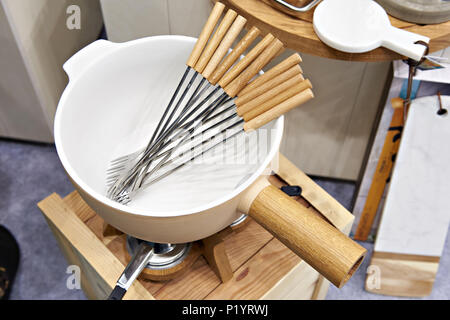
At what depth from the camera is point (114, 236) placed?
3.14 ft

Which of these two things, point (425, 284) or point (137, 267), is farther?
point (425, 284)

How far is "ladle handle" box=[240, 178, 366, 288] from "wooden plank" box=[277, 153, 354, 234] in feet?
0.96

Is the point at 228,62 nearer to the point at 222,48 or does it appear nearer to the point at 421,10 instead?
the point at 222,48

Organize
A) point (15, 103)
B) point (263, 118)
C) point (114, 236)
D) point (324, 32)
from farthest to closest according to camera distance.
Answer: point (15, 103) < point (114, 236) < point (324, 32) < point (263, 118)

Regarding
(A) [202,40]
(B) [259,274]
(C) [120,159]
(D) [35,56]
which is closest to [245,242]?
(B) [259,274]

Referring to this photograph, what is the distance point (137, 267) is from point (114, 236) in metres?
0.14

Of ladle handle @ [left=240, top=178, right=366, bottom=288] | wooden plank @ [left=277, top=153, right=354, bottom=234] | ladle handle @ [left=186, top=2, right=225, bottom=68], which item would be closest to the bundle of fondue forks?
ladle handle @ [left=186, top=2, right=225, bottom=68]

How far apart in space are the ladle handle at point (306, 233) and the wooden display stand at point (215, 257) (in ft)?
0.62

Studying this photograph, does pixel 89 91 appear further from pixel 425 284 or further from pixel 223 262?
pixel 425 284

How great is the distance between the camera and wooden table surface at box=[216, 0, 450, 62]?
32.9 inches

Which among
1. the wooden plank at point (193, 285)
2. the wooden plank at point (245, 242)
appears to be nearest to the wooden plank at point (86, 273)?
the wooden plank at point (193, 285)

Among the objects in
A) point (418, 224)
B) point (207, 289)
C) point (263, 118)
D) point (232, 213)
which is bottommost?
point (418, 224)

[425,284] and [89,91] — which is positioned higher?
[89,91]

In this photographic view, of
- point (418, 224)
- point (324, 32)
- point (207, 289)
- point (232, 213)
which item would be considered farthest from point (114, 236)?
point (418, 224)
